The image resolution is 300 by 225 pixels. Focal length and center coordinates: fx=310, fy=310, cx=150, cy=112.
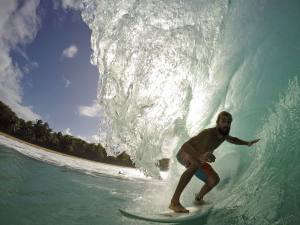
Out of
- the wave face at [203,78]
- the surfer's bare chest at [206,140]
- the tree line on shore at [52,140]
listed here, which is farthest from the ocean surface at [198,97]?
the tree line on shore at [52,140]

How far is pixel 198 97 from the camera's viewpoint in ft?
26.6

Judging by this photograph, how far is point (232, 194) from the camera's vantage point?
4945 mm

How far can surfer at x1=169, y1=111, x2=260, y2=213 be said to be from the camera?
14.2ft

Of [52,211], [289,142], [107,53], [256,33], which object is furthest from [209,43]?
[52,211]

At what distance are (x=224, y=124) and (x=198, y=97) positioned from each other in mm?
3790

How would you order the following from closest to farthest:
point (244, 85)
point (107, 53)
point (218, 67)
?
1. point (244, 85)
2. point (218, 67)
3. point (107, 53)

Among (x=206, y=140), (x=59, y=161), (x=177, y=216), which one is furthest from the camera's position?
(x=59, y=161)

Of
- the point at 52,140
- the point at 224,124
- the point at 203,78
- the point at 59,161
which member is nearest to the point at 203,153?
the point at 224,124

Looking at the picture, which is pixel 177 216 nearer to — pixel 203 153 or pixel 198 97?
pixel 203 153

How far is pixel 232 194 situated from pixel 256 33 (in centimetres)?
360

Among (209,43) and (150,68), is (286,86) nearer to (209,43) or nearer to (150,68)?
(209,43)

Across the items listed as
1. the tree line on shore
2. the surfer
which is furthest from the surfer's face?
the tree line on shore

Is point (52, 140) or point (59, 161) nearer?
point (59, 161)

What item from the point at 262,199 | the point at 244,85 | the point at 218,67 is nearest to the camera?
the point at 262,199
